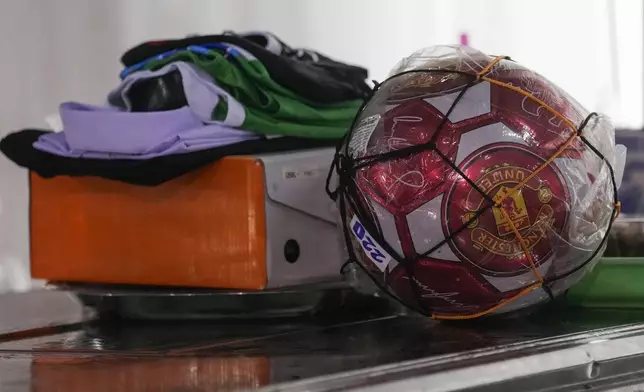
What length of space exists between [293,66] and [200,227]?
0.19m

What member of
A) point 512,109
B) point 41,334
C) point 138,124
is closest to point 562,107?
point 512,109

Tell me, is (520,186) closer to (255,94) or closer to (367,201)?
(367,201)

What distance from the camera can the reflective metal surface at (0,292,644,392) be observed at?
59cm

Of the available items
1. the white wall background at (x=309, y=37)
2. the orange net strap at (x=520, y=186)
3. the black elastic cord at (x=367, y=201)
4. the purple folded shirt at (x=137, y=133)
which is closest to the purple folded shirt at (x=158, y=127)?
the purple folded shirt at (x=137, y=133)

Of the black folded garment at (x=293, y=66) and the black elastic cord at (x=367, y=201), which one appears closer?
the black elastic cord at (x=367, y=201)

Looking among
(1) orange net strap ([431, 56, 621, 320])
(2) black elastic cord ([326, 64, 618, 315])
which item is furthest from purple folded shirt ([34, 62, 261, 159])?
(1) orange net strap ([431, 56, 621, 320])

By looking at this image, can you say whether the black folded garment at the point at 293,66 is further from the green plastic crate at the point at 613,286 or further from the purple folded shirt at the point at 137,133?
the green plastic crate at the point at 613,286

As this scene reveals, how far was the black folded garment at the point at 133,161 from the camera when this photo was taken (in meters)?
0.82

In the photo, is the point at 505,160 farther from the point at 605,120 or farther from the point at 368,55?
the point at 368,55

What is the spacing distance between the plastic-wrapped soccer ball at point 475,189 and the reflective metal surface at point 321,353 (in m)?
0.05

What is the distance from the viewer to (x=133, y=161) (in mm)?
838
